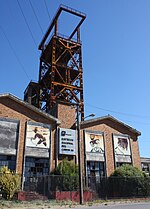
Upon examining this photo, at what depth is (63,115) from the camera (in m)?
29.5

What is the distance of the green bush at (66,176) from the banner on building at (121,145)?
8.03 meters

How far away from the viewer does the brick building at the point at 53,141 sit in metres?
25.0

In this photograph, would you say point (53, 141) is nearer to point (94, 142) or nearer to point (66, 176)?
point (66, 176)

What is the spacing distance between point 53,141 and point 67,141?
66.2 inches

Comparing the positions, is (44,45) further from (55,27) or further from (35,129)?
(35,129)

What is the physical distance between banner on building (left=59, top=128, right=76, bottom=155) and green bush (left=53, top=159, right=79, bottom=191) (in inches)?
54.6

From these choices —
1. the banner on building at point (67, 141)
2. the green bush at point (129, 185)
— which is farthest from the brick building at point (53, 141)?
the green bush at point (129, 185)

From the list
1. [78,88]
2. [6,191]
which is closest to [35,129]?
[6,191]

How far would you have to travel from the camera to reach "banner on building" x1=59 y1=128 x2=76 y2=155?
2730 cm

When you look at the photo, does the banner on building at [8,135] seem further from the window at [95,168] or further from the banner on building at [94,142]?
the window at [95,168]

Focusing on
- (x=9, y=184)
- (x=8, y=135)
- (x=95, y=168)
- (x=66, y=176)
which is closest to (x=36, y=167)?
(x=66, y=176)

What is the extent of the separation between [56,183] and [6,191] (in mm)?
4884

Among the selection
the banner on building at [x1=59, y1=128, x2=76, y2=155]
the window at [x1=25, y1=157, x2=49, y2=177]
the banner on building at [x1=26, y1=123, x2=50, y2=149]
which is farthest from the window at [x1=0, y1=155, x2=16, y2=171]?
the banner on building at [x1=59, y1=128, x2=76, y2=155]

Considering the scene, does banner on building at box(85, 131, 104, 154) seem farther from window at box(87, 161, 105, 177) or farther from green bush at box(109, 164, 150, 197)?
green bush at box(109, 164, 150, 197)
